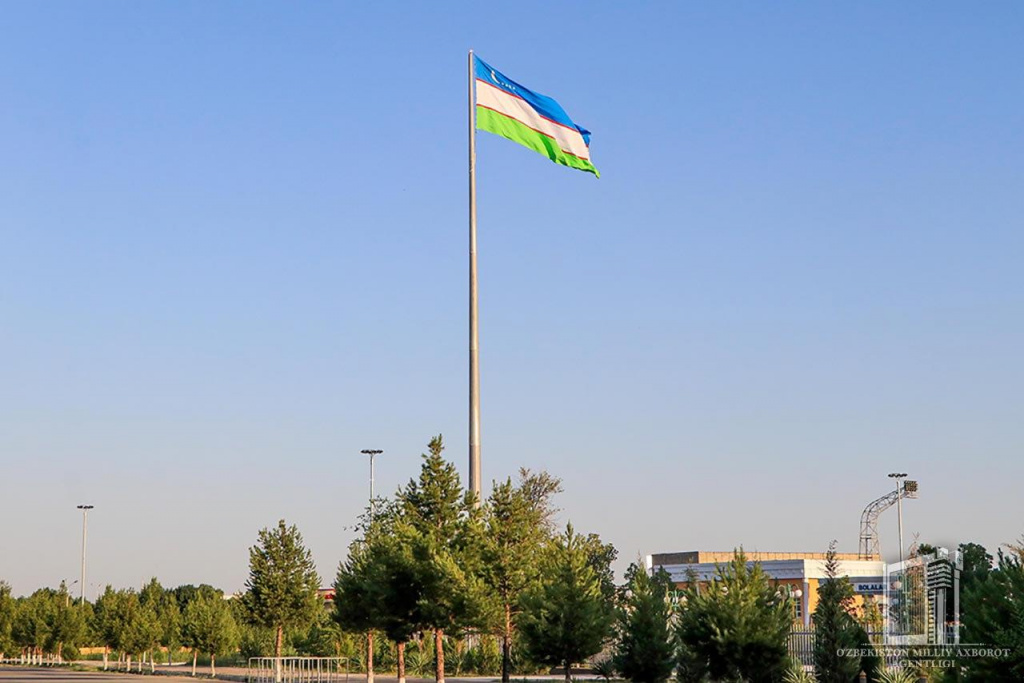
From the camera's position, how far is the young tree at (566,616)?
1410 inches

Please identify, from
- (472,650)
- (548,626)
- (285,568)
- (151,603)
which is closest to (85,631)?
(151,603)

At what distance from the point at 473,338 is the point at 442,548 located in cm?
721

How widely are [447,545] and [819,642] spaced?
1257 centimetres

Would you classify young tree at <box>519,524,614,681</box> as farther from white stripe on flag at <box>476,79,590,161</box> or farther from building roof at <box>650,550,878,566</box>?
building roof at <box>650,550,878,566</box>

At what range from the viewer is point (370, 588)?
3981cm

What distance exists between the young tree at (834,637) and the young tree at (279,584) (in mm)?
28469

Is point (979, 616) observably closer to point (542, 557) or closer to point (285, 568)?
point (542, 557)

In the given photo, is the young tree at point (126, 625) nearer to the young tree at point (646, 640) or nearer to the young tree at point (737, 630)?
the young tree at point (646, 640)

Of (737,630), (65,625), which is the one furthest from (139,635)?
(737,630)

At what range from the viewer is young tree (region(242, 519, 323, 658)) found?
55.0 meters

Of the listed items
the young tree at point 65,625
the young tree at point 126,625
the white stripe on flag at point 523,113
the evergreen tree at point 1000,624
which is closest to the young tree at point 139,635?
the young tree at point 126,625

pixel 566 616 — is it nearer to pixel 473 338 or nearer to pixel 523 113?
pixel 473 338

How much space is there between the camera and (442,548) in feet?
129

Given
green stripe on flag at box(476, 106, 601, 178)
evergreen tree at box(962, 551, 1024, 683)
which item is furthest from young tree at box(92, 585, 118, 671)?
evergreen tree at box(962, 551, 1024, 683)
